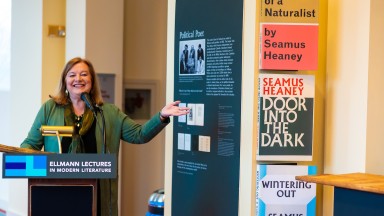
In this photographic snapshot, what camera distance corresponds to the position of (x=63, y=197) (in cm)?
375

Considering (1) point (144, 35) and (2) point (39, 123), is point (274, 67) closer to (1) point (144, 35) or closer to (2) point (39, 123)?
(2) point (39, 123)

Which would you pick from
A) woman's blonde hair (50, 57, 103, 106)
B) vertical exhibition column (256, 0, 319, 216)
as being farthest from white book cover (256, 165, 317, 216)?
woman's blonde hair (50, 57, 103, 106)

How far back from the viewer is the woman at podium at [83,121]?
13.7ft

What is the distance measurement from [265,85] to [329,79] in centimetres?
43

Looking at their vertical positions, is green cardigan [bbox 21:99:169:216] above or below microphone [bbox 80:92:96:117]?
below

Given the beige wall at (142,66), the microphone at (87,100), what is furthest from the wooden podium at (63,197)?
the beige wall at (142,66)

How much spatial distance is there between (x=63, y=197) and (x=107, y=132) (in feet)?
2.49

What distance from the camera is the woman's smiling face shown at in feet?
13.9

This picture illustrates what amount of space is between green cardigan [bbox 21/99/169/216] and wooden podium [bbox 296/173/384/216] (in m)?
1.14

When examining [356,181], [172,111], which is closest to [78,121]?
[172,111]

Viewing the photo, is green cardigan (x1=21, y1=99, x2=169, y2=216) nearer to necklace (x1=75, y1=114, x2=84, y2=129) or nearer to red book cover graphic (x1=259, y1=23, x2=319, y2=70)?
necklace (x1=75, y1=114, x2=84, y2=129)

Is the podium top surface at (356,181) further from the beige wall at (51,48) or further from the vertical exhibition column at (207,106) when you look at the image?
the beige wall at (51,48)

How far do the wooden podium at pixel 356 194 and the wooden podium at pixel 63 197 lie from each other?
1.11 metres

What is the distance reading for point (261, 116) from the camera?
4449mm
